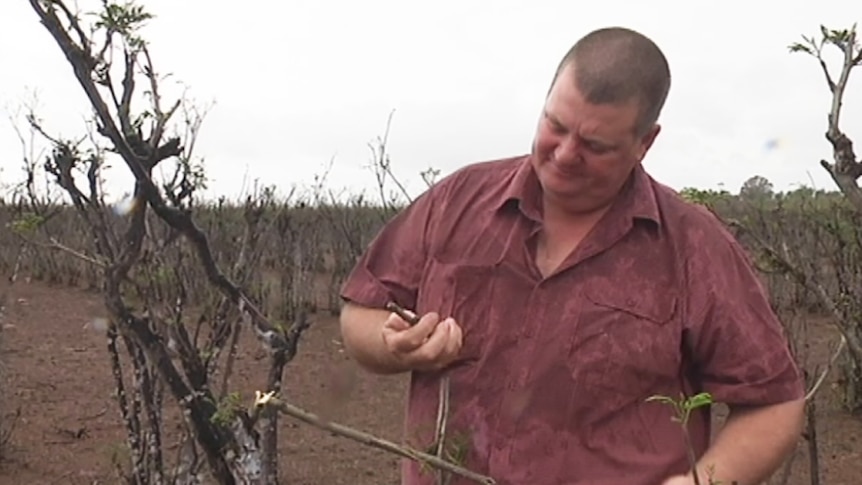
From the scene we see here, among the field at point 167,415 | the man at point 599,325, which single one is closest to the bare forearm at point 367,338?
the man at point 599,325

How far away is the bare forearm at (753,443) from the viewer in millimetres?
2012

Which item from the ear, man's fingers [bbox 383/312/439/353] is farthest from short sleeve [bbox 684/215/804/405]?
man's fingers [bbox 383/312/439/353]

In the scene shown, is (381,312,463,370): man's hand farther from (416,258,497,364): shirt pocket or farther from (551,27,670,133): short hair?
(551,27,670,133): short hair

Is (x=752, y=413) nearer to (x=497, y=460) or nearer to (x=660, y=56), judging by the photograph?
(x=497, y=460)

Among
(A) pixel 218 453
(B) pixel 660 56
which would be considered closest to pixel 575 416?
(B) pixel 660 56

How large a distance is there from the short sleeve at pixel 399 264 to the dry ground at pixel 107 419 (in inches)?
112

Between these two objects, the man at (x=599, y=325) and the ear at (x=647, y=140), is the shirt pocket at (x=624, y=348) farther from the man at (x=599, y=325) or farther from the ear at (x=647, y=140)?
the ear at (x=647, y=140)

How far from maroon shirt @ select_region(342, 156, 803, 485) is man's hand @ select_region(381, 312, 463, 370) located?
0.45 feet

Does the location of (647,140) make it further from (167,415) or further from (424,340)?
(167,415)

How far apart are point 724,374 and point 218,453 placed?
1.41 meters

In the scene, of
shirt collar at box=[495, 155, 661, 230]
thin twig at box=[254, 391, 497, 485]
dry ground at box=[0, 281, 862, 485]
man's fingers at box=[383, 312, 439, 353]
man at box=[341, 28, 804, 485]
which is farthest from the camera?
dry ground at box=[0, 281, 862, 485]

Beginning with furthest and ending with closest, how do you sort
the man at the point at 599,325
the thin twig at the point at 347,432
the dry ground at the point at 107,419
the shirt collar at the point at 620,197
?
1. the dry ground at the point at 107,419
2. the shirt collar at the point at 620,197
3. the man at the point at 599,325
4. the thin twig at the point at 347,432

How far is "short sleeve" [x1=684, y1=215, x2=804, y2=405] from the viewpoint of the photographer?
203cm

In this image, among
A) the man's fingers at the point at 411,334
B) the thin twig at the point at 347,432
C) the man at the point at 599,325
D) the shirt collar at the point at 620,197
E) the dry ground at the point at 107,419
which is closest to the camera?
the thin twig at the point at 347,432
